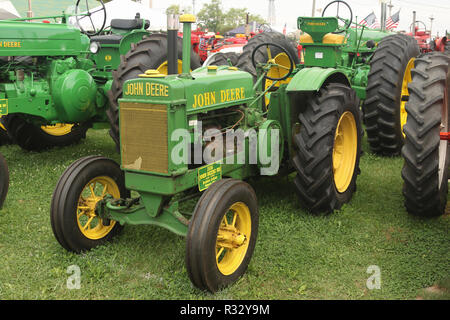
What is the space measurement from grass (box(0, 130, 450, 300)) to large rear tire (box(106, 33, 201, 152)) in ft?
4.37

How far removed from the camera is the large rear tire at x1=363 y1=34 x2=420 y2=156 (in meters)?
6.14

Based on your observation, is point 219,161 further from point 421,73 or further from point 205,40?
point 205,40

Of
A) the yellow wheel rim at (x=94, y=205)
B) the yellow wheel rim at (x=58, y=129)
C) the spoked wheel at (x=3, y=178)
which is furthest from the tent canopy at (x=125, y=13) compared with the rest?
the yellow wheel rim at (x=94, y=205)

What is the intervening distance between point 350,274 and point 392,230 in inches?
36.3

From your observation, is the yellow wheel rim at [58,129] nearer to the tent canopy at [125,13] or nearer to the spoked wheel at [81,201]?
the spoked wheel at [81,201]

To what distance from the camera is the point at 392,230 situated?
13.7 ft

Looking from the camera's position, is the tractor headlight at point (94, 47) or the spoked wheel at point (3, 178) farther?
the tractor headlight at point (94, 47)

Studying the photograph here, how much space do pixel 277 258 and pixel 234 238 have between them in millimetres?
609

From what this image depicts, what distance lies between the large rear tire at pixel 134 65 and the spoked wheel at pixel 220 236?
2.79m

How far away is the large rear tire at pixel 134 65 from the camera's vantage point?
566cm

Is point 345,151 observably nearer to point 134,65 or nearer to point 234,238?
point 234,238

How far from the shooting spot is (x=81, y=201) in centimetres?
Result: 366

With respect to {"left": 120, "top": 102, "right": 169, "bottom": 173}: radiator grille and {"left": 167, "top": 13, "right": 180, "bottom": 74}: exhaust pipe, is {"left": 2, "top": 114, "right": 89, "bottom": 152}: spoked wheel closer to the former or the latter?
{"left": 120, "top": 102, "right": 169, "bottom": 173}: radiator grille

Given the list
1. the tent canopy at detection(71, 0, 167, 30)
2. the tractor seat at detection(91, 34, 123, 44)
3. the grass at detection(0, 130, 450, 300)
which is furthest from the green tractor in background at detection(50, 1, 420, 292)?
the tent canopy at detection(71, 0, 167, 30)
